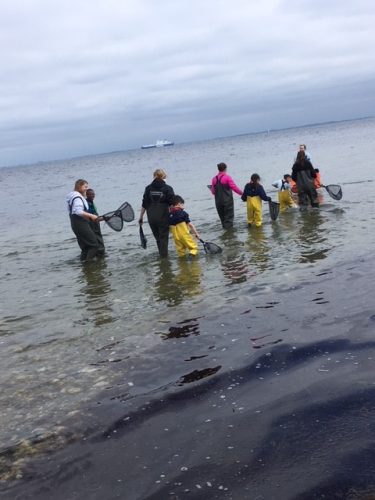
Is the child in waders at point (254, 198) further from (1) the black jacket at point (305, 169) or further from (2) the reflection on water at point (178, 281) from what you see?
(2) the reflection on water at point (178, 281)

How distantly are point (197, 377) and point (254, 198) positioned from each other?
10.3 m

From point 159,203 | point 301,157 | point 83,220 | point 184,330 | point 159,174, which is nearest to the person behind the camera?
point 184,330

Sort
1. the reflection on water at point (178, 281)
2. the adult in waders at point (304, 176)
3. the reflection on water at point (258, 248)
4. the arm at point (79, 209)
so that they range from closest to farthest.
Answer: the reflection on water at point (178, 281) → the reflection on water at point (258, 248) → the arm at point (79, 209) → the adult in waders at point (304, 176)

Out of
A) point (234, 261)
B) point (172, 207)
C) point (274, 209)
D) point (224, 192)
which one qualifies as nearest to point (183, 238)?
point (172, 207)

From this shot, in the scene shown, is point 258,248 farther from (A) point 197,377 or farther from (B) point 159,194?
(A) point 197,377

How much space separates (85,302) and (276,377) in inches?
205

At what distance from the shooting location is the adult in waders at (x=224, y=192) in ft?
52.9

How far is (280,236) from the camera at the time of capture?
14.2 m

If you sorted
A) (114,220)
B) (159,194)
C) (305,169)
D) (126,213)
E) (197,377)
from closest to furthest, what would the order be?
(197,377), (159,194), (114,220), (126,213), (305,169)

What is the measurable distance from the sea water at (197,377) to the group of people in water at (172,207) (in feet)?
2.96

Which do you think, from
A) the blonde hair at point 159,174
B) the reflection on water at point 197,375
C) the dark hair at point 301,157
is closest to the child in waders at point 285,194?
the dark hair at point 301,157

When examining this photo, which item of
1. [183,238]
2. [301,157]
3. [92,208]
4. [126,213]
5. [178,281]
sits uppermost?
[301,157]

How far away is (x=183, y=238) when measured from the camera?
12.8 metres

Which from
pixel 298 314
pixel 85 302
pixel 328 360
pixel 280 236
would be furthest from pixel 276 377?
pixel 280 236
